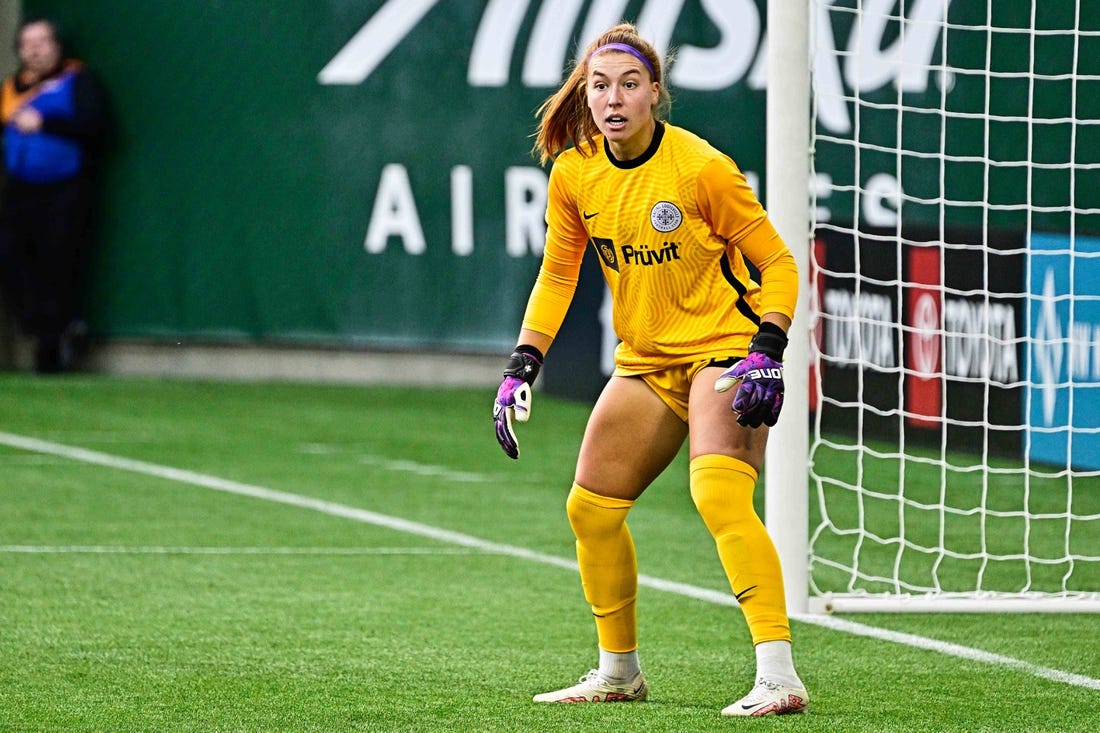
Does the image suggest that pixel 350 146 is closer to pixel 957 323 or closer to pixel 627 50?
pixel 957 323

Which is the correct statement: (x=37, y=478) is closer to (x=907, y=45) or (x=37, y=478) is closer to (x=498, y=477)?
(x=498, y=477)

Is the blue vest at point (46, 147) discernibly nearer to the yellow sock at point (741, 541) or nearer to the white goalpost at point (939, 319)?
the white goalpost at point (939, 319)

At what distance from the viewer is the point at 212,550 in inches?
316

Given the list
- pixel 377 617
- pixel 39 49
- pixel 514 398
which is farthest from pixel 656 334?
pixel 39 49

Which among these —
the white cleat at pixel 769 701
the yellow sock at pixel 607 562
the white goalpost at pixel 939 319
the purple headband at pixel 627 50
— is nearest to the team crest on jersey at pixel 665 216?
the purple headband at pixel 627 50

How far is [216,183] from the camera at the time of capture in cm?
1506

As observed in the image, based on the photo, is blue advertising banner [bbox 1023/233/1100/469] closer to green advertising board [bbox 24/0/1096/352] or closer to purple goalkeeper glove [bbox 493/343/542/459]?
green advertising board [bbox 24/0/1096/352]

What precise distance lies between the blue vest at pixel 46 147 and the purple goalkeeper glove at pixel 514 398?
10516 millimetres

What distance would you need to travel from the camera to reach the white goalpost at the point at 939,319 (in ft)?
21.9

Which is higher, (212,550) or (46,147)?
(46,147)

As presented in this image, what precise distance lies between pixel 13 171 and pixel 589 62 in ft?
36.0

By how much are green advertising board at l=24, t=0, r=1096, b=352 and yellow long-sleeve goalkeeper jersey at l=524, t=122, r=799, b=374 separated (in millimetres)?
9420

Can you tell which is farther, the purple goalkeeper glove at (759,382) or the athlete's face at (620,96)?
the athlete's face at (620,96)

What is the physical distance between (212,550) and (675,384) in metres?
3.46
